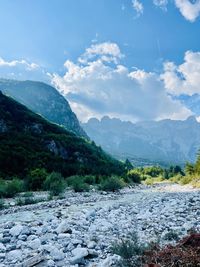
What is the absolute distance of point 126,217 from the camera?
16.5 m

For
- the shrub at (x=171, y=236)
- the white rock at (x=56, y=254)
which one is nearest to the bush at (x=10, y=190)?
the white rock at (x=56, y=254)

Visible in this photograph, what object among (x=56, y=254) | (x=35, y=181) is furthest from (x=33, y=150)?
(x=56, y=254)

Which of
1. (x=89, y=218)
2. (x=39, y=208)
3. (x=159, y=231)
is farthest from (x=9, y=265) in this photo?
(x=39, y=208)

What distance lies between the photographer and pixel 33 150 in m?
82.0

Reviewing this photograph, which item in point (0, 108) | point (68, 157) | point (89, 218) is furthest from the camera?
point (0, 108)

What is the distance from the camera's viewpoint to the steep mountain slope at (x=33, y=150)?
219 feet

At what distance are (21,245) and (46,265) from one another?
7.61ft

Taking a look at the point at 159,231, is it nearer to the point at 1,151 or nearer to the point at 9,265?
the point at 9,265

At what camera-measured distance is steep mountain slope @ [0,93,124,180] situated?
66750mm

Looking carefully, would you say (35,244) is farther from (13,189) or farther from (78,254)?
(13,189)

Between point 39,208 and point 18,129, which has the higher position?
point 18,129

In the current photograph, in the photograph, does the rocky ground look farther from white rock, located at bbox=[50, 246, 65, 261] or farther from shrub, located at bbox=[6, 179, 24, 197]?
shrub, located at bbox=[6, 179, 24, 197]

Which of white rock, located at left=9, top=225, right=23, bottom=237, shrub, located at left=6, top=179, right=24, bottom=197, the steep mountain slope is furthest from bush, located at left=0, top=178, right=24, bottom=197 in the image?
the steep mountain slope

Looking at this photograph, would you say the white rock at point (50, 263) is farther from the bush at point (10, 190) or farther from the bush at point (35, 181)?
the bush at point (35, 181)
